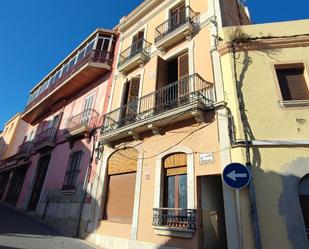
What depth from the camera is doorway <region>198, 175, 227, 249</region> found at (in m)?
6.12

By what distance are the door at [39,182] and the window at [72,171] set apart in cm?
331

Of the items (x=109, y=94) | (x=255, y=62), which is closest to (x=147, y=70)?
(x=109, y=94)

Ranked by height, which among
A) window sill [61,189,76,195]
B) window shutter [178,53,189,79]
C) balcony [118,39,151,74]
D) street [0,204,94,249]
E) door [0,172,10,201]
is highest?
balcony [118,39,151,74]

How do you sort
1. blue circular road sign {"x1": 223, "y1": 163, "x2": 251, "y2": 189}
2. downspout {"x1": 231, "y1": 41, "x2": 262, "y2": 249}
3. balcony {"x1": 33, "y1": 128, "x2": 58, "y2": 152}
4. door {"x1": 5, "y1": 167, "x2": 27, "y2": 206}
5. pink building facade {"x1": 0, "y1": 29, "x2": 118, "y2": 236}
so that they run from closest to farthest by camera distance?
blue circular road sign {"x1": 223, "y1": 163, "x2": 251, "y2": 189}, downspout {"x1": 231, "y1": 41, "x2": 262, "y2": 249}, pink building facade {"x1": 0, "y1": 29, "x2": 118, "y2": 236}, balcony {"x1": 33, "y1": 128, "x2": 58, "y2": 152}, door {"x1": 5, "y1": 167, "x2": 27, "y2": 206}

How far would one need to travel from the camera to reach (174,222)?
6.35 meters

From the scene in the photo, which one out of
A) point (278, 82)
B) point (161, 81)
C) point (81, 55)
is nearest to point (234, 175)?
point (278, 82)

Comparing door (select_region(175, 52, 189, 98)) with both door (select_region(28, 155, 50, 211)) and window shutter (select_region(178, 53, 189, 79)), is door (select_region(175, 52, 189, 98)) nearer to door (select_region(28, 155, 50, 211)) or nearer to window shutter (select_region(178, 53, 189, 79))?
window shutter (select_region(178, 53, 189, 79))

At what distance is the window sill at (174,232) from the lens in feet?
19.1

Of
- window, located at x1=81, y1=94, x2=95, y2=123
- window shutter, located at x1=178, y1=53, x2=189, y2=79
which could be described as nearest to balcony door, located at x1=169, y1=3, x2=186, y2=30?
window shutter, located at x1=178, y1=53, x2=189, y2=79

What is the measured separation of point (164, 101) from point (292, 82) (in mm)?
4118

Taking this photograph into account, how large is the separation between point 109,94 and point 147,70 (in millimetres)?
2761

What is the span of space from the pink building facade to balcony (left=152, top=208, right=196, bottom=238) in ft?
13.1

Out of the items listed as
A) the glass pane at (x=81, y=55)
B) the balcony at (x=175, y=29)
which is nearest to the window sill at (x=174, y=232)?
the balcony at (x=175, y=29)

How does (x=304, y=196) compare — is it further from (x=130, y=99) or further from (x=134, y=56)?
(x=134, y=56)
